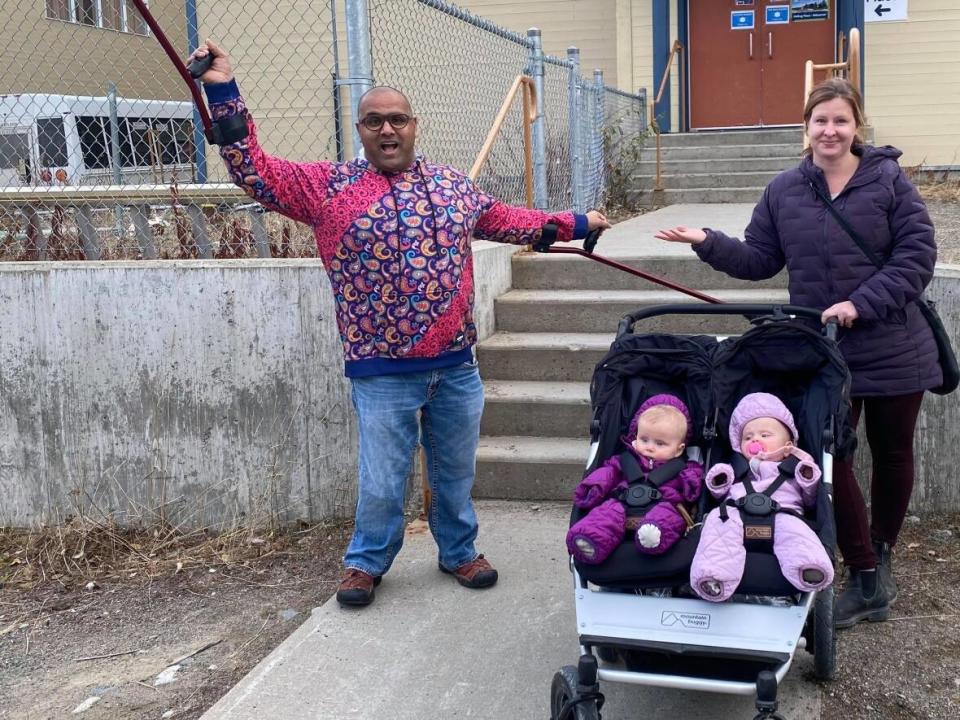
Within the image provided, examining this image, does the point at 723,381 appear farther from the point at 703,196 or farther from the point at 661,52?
the point at 661,52

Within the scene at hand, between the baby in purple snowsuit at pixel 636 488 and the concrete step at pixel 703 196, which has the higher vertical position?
the concrete step at pixel 703 196

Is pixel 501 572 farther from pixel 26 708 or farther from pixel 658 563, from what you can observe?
pixel 26 708

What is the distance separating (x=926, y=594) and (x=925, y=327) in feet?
3.68

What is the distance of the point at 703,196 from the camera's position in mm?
11117

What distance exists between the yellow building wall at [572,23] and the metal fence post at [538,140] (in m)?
7.15

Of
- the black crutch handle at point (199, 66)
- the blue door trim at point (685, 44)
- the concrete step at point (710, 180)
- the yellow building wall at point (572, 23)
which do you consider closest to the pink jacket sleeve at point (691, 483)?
the black crutch handle at point (199, 66)

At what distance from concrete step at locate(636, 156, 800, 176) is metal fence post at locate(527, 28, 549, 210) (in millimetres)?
4329

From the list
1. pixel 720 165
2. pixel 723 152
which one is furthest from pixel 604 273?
pixel 723 152

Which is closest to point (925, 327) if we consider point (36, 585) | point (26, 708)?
point (26, 708)

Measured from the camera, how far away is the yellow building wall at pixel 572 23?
46.9ft

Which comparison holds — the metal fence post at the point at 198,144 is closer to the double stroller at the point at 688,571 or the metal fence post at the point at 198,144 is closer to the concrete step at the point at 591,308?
the concrete step at the point at 591,308

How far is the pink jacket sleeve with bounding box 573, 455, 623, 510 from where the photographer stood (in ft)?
10.2

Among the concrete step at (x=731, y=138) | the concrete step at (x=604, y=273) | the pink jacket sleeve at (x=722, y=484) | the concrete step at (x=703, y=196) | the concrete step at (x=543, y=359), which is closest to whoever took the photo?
the pink jacket sleeve at (x=722, y=484)

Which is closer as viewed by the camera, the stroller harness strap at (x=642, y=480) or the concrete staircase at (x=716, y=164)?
the stroller harness strap at (x=642, y=480)
